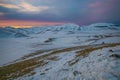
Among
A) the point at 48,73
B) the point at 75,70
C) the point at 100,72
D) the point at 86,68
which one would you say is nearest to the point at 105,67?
the point at 100,72

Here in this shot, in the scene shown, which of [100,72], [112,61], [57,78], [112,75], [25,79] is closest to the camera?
[112,75]

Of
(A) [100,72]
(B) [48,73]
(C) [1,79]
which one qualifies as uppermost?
(A) [100,72]

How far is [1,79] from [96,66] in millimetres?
14760

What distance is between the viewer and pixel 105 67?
15.2m

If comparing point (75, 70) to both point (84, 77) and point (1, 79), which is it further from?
point (1, 79)

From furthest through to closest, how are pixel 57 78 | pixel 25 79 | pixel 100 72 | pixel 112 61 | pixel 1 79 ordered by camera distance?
pixel 1 79 → pixel 25 79 → pixel 57 78 → pixel 112 61 → pixel 100 72

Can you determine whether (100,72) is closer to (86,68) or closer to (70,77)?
(86,68)

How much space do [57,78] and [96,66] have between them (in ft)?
16.0

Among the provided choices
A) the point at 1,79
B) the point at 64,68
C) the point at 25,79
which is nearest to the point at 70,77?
the point at 64,68

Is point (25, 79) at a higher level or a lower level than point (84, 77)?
lower

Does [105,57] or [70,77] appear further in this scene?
[105,57]

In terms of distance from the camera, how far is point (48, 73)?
1897cm

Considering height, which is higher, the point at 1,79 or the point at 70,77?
the point at 70,77

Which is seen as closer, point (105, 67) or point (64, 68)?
point (105, 67)
